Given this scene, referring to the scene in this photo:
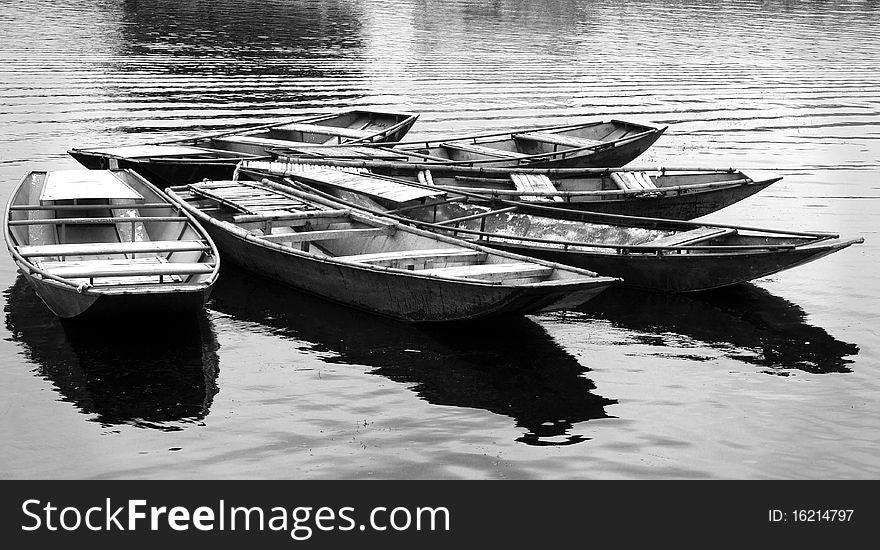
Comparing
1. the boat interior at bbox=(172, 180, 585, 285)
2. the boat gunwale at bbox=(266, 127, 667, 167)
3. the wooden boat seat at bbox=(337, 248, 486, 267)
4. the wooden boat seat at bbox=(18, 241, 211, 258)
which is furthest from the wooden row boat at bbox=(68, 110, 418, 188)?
the wooden boat seat at bbox=(337, 248, 486, 267)

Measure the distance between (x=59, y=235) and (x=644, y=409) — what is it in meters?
10.4

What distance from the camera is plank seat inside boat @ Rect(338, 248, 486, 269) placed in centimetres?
1605

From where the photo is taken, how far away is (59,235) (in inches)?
701

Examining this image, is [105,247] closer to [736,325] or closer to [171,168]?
[171,168]

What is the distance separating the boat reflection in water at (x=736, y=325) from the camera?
15.3 metres

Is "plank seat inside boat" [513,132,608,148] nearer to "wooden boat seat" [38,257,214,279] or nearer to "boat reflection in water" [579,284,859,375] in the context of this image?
"boat reflection in water" [579,284,859,375]

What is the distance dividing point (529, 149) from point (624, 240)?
9.10 m

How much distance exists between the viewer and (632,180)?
22.1 metres

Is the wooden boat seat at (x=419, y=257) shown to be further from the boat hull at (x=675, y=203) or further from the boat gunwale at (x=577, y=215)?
the boat hull at (x=675, y=203)

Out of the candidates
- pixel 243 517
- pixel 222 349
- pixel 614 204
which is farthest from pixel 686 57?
pixel 243 517

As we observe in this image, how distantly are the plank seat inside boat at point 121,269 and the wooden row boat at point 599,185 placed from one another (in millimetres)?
7071

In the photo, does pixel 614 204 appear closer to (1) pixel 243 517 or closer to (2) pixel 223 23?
(1) pixel 243 517

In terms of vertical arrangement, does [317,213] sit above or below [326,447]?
above

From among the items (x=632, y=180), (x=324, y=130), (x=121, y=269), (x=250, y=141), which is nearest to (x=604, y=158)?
(x=632, y=180)
